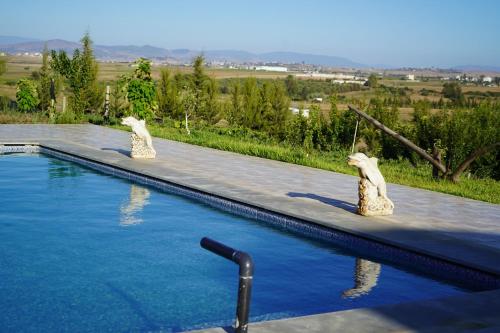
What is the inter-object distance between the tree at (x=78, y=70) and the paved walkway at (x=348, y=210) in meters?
5.41

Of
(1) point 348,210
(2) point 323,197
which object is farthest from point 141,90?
(1) point 348,210

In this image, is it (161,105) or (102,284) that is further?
(161,105)

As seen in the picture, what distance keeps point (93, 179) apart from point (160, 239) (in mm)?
4536

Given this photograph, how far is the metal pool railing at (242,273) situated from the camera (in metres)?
3.76

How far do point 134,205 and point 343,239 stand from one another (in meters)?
3.75

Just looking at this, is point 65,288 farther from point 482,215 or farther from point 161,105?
point 161,105

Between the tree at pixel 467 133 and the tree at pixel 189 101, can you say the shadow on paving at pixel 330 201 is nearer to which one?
the tree at pixel 467 133

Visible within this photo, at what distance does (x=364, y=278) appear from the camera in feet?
23.2

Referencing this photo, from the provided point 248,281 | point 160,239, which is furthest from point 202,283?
point 248,281

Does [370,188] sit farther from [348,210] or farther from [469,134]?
[469,134]

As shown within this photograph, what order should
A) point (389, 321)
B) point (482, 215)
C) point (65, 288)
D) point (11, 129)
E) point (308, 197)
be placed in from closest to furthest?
point (389, 321), point (65, 288), point (482, 215), point (308, 197), point (11, 129)

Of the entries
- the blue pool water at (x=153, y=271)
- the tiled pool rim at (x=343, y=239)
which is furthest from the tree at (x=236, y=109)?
the blue pool water at (x=153, y=271)

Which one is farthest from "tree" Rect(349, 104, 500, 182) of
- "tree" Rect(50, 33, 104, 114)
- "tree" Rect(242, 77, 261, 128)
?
"tree" Rect(50, 33, 104, 114)

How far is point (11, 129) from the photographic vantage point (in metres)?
18.5
